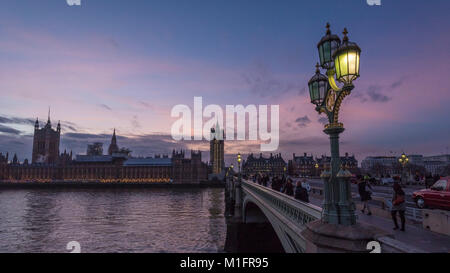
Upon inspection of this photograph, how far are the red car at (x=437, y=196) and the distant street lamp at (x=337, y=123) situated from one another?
845 centimetres

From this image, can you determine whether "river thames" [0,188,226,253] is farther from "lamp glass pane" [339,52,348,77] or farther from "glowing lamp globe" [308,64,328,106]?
"lamp glass pane" [339,52,348,77]

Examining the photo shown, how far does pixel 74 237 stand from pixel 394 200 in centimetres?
3573

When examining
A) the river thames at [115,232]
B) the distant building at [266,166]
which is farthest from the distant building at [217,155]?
the river thames at [115,232]

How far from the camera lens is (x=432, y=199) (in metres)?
11.4

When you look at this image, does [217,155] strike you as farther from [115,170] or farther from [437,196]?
[437,196]

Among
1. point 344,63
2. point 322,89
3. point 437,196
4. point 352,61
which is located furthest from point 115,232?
point 352,61

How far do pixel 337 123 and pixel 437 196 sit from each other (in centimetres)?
913

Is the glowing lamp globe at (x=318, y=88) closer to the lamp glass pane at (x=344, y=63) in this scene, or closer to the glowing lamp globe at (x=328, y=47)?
the glowing lamp globe at (x=328, y=47)

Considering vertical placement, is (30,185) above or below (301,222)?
below

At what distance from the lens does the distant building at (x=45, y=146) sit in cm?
19162

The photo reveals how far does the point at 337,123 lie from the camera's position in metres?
5.50

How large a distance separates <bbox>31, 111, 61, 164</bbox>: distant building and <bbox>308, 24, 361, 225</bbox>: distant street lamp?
8794 inches
